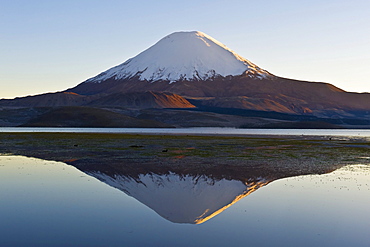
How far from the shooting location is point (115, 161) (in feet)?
126

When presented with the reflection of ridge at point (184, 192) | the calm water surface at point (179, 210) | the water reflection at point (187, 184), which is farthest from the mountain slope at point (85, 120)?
the calm water surface at point (179, 210)

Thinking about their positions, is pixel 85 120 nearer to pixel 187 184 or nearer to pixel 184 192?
pixel 187 184

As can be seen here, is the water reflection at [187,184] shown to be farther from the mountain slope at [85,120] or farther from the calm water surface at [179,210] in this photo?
the mountain slope at [85,120]

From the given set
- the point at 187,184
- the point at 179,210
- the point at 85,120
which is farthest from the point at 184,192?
the point at 85,120

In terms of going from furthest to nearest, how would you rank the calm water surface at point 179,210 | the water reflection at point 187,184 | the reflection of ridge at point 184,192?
1. the water reflection at point 187,184
2. the reflection of ridge at point 184,192
3. the calm water surface at point 179,210

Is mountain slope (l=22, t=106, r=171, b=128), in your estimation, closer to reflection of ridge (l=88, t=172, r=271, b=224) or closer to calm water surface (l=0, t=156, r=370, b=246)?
reflection of ridge (l=88, t=172, r=271, b=224)

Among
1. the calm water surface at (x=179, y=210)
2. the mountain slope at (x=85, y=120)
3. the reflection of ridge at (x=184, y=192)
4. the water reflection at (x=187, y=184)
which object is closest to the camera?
the calm water surface at (x=179, y=210)

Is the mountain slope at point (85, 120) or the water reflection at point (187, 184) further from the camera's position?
the mountain slope at point (85, 120)

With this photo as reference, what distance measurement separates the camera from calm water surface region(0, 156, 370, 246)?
1474 centimetres

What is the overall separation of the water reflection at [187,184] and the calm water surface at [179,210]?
0.18ft

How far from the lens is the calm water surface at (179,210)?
580 inches

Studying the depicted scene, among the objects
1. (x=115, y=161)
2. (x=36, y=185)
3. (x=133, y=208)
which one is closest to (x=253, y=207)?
(x=133, y=208)

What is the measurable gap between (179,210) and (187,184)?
7.18 metres

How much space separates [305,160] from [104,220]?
2795cm
